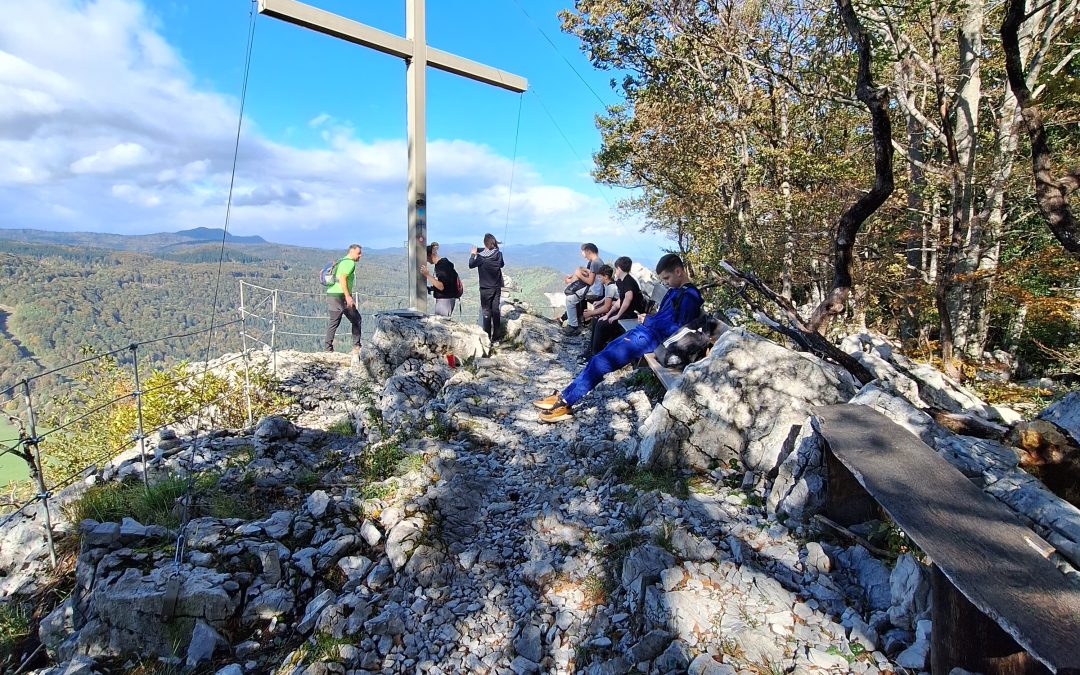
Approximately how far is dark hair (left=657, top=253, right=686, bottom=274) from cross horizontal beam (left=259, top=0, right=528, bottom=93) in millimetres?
6814

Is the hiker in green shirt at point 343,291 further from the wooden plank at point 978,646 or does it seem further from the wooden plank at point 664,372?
the wooden plank at point 978,646

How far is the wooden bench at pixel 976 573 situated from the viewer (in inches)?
66.7

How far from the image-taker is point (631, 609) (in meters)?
2.81

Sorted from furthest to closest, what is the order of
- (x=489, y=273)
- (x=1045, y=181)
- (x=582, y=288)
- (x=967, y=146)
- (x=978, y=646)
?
1. (x=582, y=288)
2. (x=489, y=273)
3. (x=967, y=146)
4. (x=1045, y=181)
5. (x=978, y=646)

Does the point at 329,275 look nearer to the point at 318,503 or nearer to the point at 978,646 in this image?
the point at 318,503

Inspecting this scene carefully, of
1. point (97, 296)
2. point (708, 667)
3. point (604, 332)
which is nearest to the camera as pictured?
point (708, 667)

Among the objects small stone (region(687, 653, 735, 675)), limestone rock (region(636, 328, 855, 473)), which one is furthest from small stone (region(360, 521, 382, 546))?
small stone (region(687, 653, 735, 675))

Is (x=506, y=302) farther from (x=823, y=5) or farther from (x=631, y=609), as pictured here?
(x=631, y=609)

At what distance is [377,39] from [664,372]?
7947 mm

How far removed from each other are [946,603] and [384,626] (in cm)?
277

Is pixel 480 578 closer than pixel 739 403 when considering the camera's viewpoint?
Yes

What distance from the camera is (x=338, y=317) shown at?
9398 millimetres

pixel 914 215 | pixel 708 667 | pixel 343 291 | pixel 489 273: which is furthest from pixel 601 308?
pixel 708 667

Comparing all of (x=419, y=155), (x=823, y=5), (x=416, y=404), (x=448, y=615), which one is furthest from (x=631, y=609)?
(x=823, y=5)
